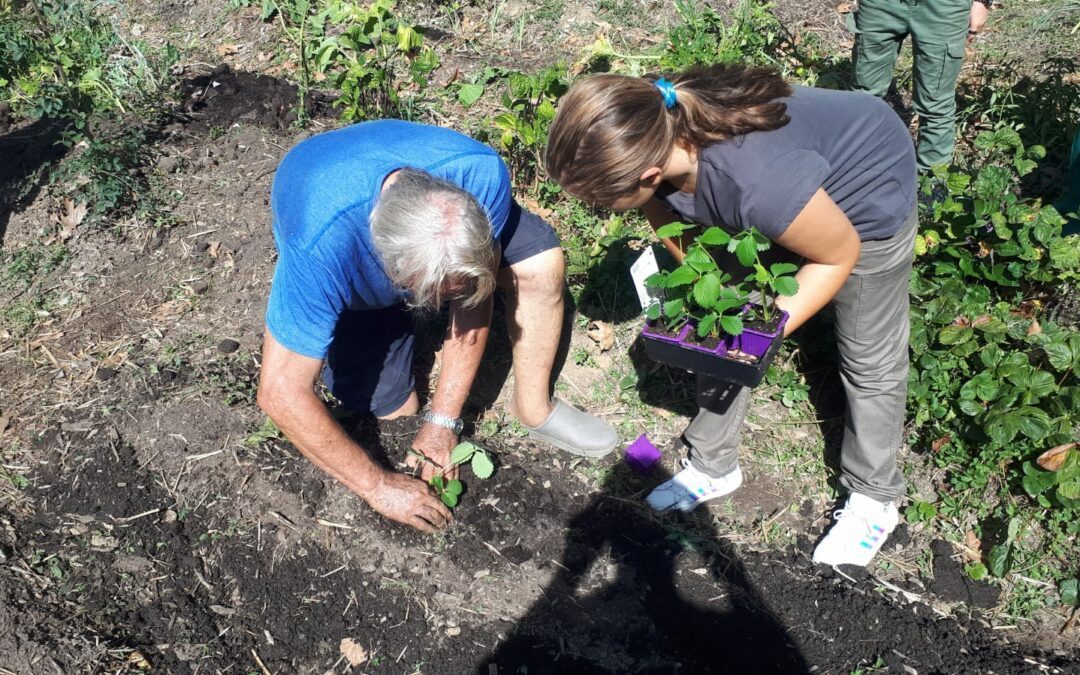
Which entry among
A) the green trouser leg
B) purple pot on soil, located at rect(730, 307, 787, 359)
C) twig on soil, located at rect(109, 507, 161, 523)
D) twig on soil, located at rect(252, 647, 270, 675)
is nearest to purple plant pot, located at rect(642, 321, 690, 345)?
purple pot on soil, located at rect(730, 307, 787, 359)

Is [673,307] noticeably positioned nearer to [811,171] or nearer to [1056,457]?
[811,171]

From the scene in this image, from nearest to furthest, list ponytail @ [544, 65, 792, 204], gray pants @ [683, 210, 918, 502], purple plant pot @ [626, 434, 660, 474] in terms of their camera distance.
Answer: ponytail @ [544, 65, 792, 204]
gray pants @ [683, 210, 918, 502]
purple plant pot @ [626, 434, 660, 474]

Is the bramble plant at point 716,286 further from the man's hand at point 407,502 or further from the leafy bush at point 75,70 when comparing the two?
the leafy bush at point 75,70

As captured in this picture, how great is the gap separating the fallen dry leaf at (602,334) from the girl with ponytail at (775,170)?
42.6 inches

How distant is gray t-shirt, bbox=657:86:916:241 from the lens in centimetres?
178

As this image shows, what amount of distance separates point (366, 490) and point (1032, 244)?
247 cm

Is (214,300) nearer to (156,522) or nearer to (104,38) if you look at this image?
Answer: (156,522)

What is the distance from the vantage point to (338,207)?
2.02m

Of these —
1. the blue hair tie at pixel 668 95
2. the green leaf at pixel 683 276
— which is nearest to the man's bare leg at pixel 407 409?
the green leaf at pixel 683 276

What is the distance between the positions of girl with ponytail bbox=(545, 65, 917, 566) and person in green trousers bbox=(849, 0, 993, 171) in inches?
66.4

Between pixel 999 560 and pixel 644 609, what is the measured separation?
1.14m

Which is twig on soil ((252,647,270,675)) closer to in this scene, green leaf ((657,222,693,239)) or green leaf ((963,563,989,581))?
green leaf ((657,222,693,239))

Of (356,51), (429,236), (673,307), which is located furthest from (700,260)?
(356,51)

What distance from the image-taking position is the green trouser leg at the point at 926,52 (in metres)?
3.47
